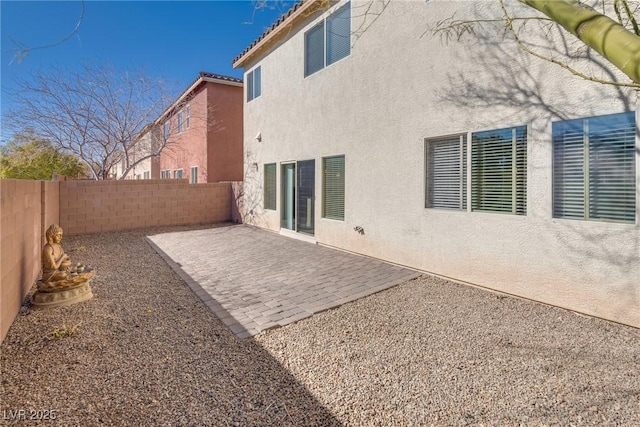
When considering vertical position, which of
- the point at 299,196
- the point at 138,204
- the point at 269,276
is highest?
the point at 299,196

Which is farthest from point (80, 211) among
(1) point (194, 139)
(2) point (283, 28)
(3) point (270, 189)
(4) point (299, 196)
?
(2) point (283, 28)

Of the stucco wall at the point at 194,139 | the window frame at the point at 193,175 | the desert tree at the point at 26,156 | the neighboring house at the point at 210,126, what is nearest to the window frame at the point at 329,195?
the neighboring house at the point at 210,126

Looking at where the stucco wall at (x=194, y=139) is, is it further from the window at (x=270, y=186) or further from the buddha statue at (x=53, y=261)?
the buddha statue at (x=53, y=261)

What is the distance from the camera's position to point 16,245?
498 centimetres

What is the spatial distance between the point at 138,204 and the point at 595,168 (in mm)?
15191

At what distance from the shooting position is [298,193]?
11906mm

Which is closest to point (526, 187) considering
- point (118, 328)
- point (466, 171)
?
point (466, 171)

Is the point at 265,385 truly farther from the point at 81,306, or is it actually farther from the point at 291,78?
the point at 291,78

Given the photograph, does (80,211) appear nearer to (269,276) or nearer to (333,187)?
(269,276)

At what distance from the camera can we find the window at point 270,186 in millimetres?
13422

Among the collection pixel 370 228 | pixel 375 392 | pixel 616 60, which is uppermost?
pixel 616 60

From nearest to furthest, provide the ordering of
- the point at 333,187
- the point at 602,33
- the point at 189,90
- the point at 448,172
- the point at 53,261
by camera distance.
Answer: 1. the point at 602,33
2. the point at 53,261
3. the point at 448,172
4. the point at 333,187
5. the point at 189,90

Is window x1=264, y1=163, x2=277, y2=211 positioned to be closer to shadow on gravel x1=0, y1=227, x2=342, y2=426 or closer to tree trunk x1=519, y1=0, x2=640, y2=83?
shadow on gravel x1=0, y1=227, x2=342, y2=426

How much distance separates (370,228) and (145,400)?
21.7 ft
